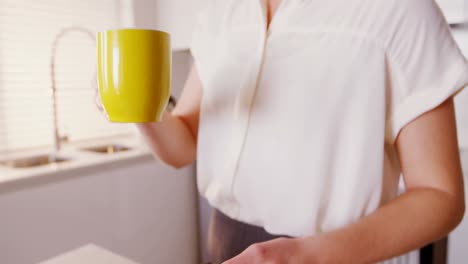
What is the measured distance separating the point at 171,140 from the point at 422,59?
405 millimetres

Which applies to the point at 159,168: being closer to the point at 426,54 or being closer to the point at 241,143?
the point at 241,143

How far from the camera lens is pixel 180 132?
0.69m

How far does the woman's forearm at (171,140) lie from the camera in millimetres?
643

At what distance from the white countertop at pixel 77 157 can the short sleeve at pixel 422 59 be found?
4.10 feet

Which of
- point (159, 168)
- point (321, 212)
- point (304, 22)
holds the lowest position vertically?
point (159, 168)

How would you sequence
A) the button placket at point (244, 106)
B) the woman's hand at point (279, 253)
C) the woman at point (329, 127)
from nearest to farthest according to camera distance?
the woman's hand at point (279, 253)
the woman at point (329, 127)
the button placket at point (244, 106)

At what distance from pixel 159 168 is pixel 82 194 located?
1.31 ft

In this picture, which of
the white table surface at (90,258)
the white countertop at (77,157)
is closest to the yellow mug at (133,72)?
the white table surface at (90,258)

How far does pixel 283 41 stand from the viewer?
1.76ft

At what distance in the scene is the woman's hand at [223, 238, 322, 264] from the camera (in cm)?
32

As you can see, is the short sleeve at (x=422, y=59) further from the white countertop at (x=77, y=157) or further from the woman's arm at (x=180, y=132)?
the white countertop at (x=77, y=157)

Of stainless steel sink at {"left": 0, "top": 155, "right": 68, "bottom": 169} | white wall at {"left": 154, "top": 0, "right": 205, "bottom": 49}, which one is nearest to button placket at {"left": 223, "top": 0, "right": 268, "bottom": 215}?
white wall at {"left": 154, "top": 0, "right": 205, "bottom": 49}

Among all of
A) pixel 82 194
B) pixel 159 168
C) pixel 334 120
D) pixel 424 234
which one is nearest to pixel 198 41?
pixel 334 120

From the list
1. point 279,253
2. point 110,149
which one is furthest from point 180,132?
point 110,149
